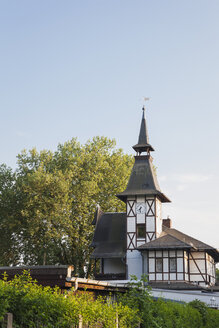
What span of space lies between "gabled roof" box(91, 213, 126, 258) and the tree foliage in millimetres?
1750

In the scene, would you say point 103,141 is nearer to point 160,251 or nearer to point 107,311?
point 160,251

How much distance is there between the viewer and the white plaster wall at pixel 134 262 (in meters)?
36.2

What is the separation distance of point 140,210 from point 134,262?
409cm

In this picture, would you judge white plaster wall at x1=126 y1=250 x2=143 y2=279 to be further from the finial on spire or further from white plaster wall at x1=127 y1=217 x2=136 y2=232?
the finial on spire

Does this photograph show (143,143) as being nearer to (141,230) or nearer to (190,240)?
(141,230)

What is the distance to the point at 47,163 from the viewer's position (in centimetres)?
4378

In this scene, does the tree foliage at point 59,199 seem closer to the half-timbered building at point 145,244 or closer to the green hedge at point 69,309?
the half-timbered building at point 145,244

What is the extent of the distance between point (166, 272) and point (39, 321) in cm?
2745

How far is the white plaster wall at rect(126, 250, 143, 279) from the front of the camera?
3622 cm

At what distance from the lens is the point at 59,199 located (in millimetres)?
40188

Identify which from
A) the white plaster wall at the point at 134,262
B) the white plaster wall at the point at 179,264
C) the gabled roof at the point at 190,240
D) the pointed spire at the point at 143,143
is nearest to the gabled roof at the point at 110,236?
the white plaster wall at the point at 134,262

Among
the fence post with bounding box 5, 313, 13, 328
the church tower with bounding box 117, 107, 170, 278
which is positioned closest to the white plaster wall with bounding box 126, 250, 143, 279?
the church tower with bounding box 117, 107, 170, 278

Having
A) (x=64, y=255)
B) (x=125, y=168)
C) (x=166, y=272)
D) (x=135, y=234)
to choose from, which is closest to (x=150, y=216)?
(x=135, y=234)

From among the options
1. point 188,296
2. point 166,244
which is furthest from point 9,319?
point 166,244
